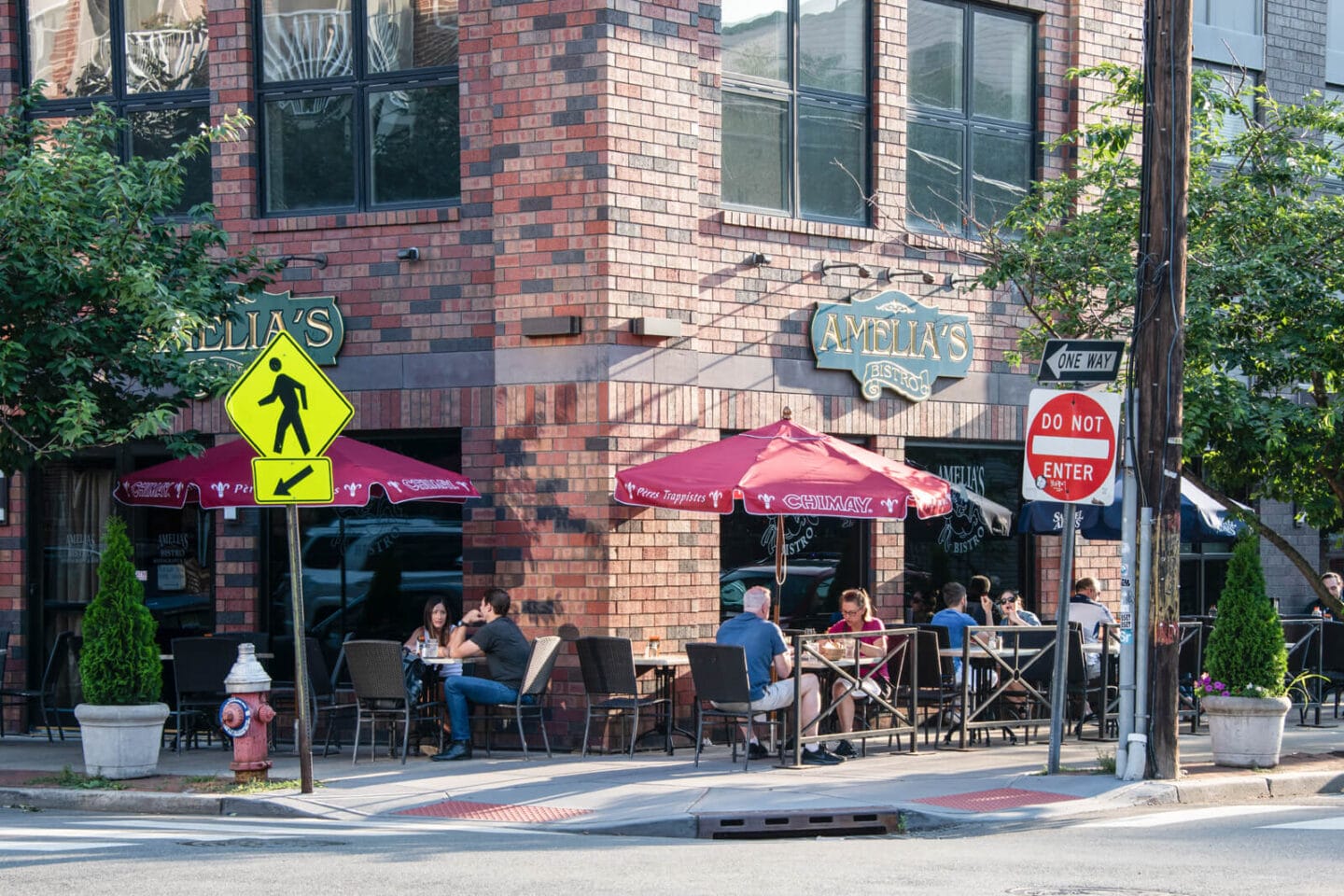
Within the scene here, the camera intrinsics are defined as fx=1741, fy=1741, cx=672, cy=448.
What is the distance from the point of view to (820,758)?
45.1 feet

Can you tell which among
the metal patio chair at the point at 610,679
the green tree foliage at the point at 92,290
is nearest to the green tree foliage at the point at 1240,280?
the metal patio chair at the point at 610,679

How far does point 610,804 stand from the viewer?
1160 cm

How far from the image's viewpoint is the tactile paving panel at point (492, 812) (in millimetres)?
11297

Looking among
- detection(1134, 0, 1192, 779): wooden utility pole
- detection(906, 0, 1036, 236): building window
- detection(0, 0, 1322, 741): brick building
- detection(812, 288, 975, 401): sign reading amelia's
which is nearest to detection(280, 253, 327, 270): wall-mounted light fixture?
detection(0, 0, 1322, 741): brick building

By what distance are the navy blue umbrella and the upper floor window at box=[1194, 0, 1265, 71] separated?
586 centimetres

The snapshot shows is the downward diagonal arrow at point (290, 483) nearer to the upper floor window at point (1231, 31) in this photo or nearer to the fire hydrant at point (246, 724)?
the fire hydrant at point (246, 724)

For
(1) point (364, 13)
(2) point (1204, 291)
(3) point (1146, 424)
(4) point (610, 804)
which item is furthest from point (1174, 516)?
(1) point (364, 13)

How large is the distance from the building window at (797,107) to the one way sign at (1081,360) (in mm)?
3880

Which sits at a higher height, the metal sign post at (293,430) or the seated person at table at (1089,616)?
the metal sign post at (293,430)

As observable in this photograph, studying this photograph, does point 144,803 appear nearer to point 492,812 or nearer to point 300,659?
point 300,659

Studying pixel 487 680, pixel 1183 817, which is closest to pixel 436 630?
pixel 487 680

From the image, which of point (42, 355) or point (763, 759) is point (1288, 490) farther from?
point (42, 355)

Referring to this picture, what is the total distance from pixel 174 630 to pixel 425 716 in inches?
131

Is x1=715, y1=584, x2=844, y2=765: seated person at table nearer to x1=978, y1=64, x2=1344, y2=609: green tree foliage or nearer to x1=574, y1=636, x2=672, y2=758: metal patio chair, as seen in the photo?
x1=574, y1=636, x2=672, y2=758: metal patio chair
